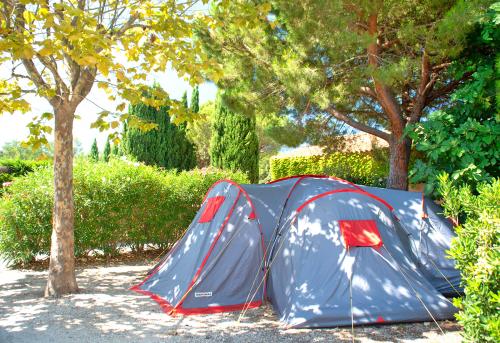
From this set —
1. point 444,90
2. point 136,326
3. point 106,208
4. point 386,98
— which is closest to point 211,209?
point 136,326

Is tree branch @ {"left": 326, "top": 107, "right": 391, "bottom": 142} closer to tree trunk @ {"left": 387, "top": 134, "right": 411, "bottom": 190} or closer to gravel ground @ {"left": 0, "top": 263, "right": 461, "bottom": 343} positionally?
tree trunk @ {"left": 387, "top": 134, "right": 411, "bottom": 190}

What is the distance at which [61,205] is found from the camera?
6012 millimetres

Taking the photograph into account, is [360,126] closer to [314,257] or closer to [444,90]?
[444,90]

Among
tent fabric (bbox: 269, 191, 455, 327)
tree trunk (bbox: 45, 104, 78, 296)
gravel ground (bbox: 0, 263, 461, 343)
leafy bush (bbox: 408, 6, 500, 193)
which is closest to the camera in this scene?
gravel ground (bbox: 0, 263, 461, 343)

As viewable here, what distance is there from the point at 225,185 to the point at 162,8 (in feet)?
8.34

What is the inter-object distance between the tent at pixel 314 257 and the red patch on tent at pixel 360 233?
0.01m

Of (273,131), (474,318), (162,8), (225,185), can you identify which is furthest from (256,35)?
(474,318)

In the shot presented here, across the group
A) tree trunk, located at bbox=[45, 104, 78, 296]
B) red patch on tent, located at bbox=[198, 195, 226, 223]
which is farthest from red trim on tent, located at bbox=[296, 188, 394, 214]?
tree trunk, located at bbox=[45, 104, 78, 296]

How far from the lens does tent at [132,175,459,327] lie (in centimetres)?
480

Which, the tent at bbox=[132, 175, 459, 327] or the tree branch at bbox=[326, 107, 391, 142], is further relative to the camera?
the tree branch at bbox=[326, 107, 391, 142]

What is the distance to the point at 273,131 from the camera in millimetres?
9070

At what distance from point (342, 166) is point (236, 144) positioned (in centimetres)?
389

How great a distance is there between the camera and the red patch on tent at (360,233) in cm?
506

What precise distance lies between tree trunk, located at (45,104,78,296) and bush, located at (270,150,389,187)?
272 inches
